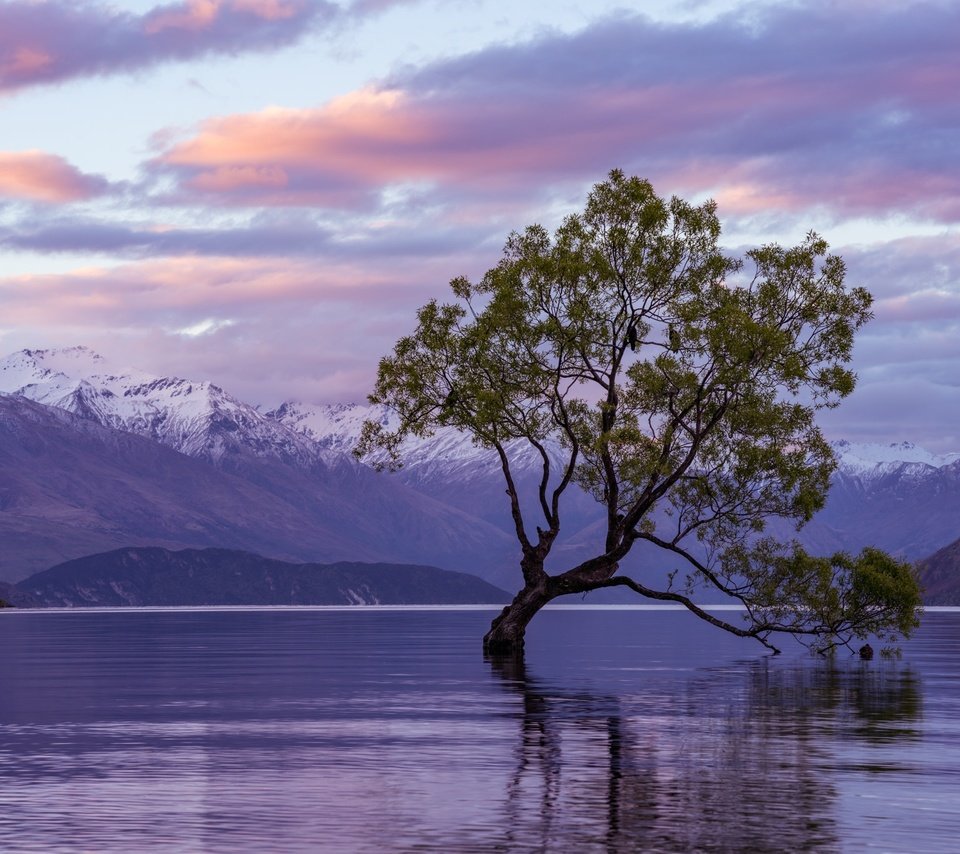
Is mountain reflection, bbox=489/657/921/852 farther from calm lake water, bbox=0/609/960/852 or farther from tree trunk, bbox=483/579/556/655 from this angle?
tree trunk, bbox=483/579/556/655

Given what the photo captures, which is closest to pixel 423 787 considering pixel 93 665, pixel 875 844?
pixel 875 844

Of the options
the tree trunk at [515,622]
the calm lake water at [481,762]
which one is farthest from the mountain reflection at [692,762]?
the tree trunk at [515,622]

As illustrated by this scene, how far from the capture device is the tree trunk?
102125 millimetres

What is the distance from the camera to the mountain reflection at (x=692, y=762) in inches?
1193

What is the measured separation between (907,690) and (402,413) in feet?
127

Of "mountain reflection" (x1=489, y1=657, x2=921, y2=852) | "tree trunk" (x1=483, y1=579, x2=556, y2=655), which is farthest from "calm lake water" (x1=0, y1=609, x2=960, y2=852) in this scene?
"tree trunk" (x1=483, y1=579, x2=556, y2=655)

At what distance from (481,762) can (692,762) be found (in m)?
5.42

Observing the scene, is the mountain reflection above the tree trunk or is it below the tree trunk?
below

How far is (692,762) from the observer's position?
4216cm

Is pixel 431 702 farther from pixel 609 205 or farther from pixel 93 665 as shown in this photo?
pixel 93 665

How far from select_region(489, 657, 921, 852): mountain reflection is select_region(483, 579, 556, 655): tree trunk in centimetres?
2485

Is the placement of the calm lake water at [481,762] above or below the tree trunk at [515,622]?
below

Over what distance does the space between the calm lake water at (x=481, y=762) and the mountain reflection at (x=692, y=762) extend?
Result: 11 cm

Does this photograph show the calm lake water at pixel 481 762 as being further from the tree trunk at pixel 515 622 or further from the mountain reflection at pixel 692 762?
the tree trunk at pixel 515 622
